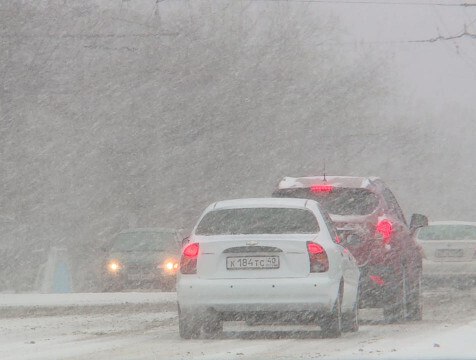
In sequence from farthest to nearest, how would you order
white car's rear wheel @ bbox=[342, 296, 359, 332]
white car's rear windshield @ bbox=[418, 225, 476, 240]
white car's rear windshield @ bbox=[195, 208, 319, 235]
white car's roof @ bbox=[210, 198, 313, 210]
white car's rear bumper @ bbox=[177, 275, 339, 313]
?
white car's rear windshield @ bbox=[418, 225, 476, 240]
white car's rear wheel @ bbox=[342, 296, 359, 332]
white car's roof @ bbox=[210, 198, 313, 210]
white car's rear windshield @ bbox=[195, 208, 319, 235]
white car's rear bumper @ bbox=[177, 275, 339, 313]

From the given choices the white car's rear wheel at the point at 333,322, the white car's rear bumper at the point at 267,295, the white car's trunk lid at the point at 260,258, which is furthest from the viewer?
the white car's rear wheel at the point at 333,322

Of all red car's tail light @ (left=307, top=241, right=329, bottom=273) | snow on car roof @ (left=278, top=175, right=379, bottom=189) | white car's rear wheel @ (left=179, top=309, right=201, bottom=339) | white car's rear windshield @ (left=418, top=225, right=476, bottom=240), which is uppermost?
snow on car roof @ (left=278, top=175, right=379, bottom=189)

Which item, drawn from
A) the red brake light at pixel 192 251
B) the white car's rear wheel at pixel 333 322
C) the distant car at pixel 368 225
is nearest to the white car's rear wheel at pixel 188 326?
the red brake light at pixel 192 251

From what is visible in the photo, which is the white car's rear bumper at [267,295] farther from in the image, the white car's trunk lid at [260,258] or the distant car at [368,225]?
Result: the distant car at [368,225]

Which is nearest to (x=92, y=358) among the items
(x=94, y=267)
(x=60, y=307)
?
(x=60, y=307)

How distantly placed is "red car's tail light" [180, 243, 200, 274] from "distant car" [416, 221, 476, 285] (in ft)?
46.2

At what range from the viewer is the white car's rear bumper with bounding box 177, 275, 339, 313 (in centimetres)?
1338

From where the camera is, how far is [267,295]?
13.4m

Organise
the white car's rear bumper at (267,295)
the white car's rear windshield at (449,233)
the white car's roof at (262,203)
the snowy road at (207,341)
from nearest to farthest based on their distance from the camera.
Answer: the snowy road at (207,341) → the white car's rear bumper at (267,295) → the white car's roof at (262,203) → the white car's rear windshield at (449,233)

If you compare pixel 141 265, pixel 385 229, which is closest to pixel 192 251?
pixel 385 229

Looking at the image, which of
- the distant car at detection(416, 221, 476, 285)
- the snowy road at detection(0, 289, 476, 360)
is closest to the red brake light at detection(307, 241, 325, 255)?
the snowy road at detection(0, 289, 476, 360)

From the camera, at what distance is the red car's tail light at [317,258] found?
13508 millimetres

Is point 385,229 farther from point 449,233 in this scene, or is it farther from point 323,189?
point 449,233

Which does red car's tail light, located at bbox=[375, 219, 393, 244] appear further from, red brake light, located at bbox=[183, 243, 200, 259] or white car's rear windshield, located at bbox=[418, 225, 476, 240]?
white car's rear windshield, located at bbox=[418, 225, 476, 240]
